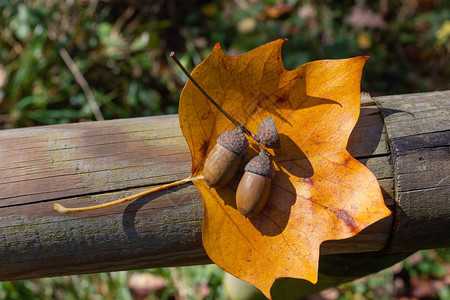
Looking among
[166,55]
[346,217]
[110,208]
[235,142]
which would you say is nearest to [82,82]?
[166,55]

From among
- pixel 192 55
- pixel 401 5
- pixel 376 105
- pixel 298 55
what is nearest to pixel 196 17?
pixel 192 55

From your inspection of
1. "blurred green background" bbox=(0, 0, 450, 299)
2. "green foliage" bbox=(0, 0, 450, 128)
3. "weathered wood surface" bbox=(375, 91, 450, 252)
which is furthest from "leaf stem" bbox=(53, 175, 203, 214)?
"green foliage" bbox=(0, 0, 450, 128)

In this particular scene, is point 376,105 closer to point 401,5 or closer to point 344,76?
point 344,76

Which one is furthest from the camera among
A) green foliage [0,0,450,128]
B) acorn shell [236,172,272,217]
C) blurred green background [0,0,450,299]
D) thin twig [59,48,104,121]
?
green foliage [0,0,450,128]

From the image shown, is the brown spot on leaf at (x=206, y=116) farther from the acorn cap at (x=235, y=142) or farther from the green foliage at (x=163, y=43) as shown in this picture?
the green foliage at (x=163, y=43)

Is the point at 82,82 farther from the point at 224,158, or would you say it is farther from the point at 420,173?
the point at 420,173

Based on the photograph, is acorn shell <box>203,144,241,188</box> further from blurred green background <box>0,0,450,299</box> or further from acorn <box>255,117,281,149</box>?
blurred green background <box>0,0,450,299</box>

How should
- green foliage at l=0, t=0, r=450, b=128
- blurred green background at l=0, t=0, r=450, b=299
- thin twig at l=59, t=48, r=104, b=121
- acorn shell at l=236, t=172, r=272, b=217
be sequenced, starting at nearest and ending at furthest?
acorn shell at l=236, t=172, r=272, b=217
blurred green background at l=0, t=0, r=450, b=299
thin twig at l=59, t=48, r=104, b=121
green foliage at l=0, t=0, r=450, b=128

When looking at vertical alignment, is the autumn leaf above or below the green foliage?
above
